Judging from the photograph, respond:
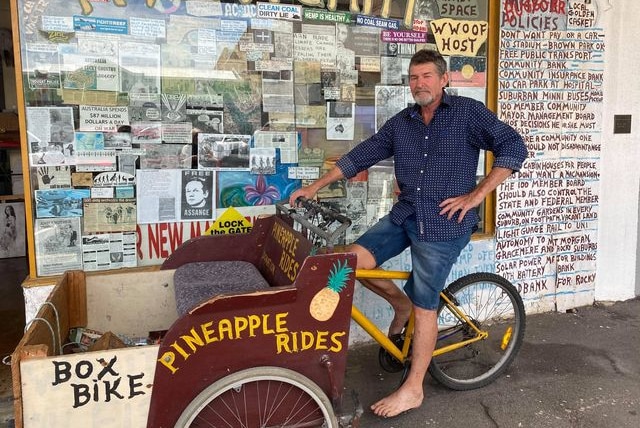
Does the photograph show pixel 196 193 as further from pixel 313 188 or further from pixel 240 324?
pixel 240 324

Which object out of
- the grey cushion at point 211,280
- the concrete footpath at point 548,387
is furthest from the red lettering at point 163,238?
the concrete footpath at point 548,387

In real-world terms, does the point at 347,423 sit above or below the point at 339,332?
below

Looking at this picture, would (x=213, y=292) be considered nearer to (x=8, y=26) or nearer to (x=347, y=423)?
(x=347, y=423)

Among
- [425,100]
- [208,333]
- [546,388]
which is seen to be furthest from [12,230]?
[546,388]

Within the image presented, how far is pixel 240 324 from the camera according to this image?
6.91 feet

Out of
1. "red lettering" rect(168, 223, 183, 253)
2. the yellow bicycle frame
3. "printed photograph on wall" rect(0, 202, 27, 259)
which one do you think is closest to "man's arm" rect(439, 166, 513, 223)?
the yellow bicycle frame

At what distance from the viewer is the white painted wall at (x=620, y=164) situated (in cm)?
456

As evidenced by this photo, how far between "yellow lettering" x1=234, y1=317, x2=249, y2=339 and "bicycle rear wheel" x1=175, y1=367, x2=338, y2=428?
0.52 ft

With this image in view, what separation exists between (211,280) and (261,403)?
0.66 metres

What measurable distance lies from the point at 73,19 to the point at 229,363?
230 cm

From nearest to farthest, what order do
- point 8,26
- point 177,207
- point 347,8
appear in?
point 177,207
point 347,8
point 8,26

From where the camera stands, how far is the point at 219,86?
3.63m

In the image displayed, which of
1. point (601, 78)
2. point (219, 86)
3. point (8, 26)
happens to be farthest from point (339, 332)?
point (8, 26)

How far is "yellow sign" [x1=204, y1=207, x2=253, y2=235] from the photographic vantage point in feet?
12.2
